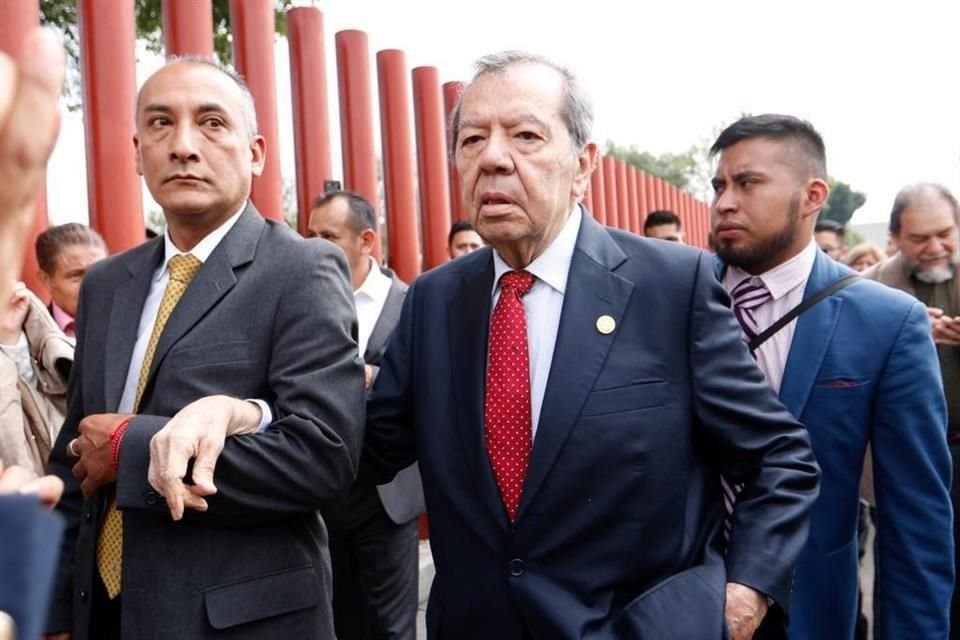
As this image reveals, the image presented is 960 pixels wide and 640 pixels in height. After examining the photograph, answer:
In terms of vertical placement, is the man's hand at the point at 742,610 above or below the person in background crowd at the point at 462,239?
below

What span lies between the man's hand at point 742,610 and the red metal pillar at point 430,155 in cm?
527

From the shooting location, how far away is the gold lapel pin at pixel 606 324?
1.85 m

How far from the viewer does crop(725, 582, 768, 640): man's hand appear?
1762 millimetres

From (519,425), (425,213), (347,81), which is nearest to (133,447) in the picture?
(519,425)

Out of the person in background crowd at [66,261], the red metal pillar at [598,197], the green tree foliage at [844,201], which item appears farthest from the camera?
the green tree foliage at [844,201]

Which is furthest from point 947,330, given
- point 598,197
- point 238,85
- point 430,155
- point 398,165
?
point 598,197

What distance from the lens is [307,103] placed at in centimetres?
531

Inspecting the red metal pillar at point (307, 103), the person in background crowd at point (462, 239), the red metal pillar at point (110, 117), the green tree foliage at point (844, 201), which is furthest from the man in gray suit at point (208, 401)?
the green tree foliage at point (844, 201)

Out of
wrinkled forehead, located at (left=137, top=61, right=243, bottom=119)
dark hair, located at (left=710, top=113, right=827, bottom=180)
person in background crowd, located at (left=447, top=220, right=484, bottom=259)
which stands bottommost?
person in background crowd, located at (left=447, top=220, right=484, bottom=259)

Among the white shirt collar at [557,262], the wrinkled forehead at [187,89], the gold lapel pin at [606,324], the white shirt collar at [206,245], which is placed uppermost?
the wrinkled forehead at [187,89]

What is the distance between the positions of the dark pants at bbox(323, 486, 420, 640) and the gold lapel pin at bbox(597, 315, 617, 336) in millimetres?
1814

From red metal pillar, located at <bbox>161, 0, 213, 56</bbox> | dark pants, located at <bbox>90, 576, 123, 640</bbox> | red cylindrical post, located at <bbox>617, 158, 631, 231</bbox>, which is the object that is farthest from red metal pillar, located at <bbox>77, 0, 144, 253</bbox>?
red cylindrical post, located at <bbox>617, 158, 631, 231</bbox>

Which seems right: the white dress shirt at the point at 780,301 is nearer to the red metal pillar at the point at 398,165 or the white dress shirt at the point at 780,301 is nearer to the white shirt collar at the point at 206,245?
the white shirt collar at the point at 206,245

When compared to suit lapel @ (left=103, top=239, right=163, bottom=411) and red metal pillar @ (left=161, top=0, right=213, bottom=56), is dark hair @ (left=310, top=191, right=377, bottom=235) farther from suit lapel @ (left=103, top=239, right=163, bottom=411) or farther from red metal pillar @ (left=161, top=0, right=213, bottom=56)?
suit lapel @ (left=103, top=239, right=163, bottom=411)
